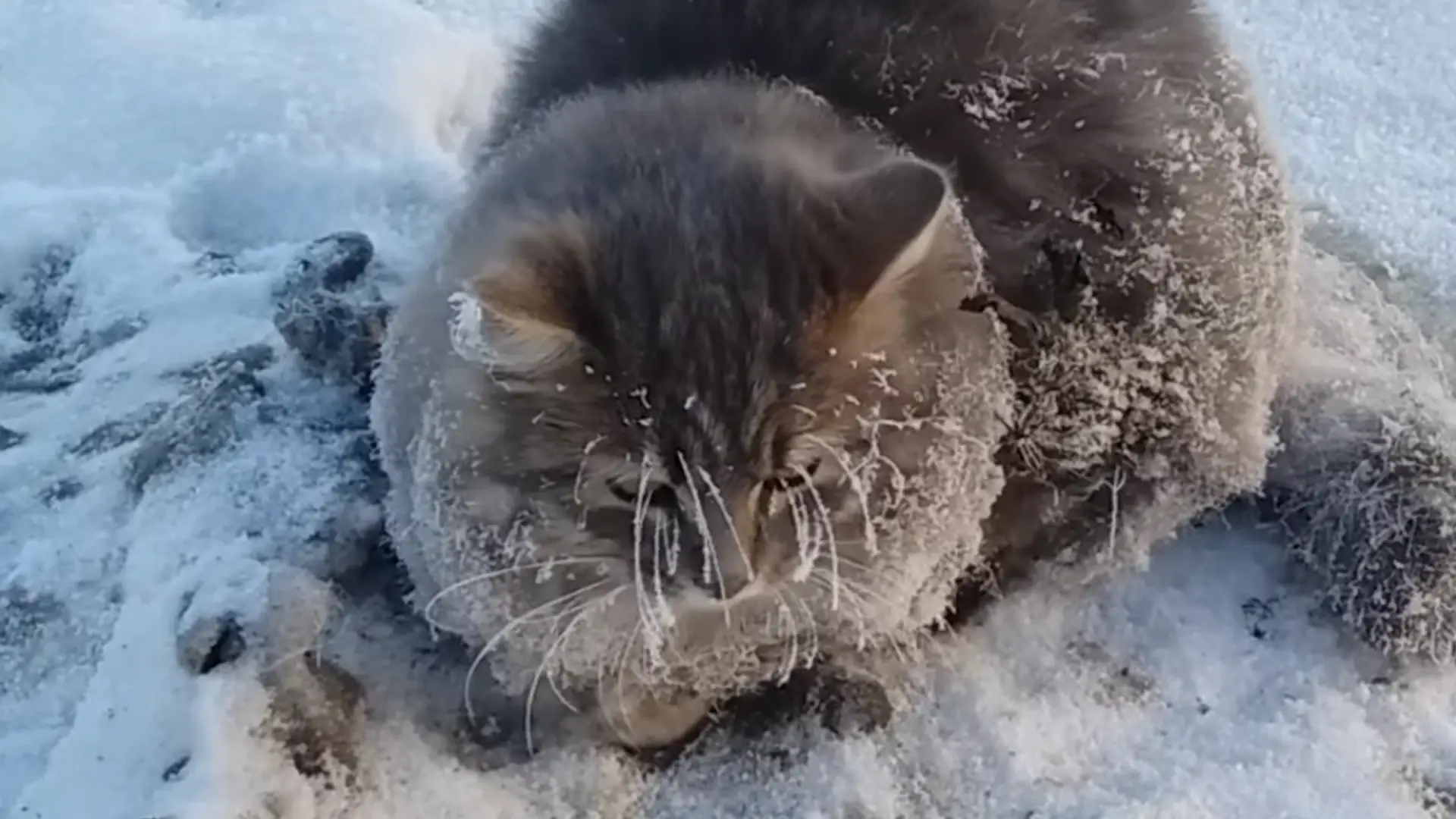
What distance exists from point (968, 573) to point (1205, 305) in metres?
0.38

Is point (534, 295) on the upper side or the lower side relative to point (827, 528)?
upper

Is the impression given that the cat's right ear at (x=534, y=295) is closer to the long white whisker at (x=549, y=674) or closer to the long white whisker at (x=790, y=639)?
the long white whisker at (x=549, y=674)

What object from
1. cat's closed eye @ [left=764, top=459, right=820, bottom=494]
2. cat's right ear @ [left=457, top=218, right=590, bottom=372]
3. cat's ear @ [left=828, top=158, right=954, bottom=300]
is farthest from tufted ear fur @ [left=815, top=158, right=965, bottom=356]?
cat's right ear @ [left=457, top=218, right=590, bottom=372]

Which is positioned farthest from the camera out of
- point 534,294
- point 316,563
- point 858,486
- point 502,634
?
point 316,563

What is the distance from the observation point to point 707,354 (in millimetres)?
1222

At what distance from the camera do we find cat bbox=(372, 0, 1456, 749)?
4.09ft

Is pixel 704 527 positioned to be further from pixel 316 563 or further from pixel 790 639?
pixel 316 563

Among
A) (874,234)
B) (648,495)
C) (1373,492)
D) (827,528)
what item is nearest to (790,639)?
(827,528)

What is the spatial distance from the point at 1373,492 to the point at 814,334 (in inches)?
31.2

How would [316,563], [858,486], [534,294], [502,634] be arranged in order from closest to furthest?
[534,294], [858,486], [502,634], [316,563]

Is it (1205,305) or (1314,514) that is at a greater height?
(1205,305)

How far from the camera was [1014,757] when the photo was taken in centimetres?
159

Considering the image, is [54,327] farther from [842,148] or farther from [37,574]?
[842,148]

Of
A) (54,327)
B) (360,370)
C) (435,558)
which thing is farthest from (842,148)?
(54,327)
